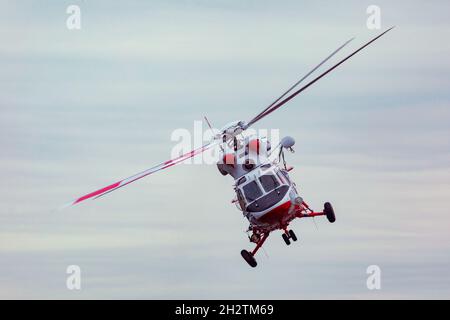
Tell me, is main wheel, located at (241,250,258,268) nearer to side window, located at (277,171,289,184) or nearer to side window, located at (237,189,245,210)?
side window, located at (237,189,245,210)

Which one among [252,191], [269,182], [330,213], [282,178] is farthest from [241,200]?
[330,213]

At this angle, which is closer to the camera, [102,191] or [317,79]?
[102,191]

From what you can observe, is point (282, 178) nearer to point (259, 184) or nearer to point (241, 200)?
point (259, 184)

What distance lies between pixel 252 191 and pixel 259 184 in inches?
25.9

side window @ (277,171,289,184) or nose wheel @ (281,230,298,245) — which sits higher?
side window @ (277,171,289,184)

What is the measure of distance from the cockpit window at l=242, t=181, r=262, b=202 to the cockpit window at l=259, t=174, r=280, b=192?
48cm

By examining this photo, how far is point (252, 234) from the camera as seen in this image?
80.5 metres

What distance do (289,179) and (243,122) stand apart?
5139 mm

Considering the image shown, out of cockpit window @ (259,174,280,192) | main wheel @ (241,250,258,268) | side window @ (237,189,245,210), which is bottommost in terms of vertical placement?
main wheel @ (241,250,258,268)

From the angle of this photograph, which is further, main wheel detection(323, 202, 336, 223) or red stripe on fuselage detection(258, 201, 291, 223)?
main wheel detection(323, 202, 336, 223)

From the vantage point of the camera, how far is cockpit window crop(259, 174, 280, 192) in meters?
78.9

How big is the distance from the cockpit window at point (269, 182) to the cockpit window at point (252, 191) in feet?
1.57

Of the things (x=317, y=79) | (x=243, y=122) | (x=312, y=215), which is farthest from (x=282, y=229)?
(x=317, y=79)

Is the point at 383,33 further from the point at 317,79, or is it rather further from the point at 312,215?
the point at 312,215
